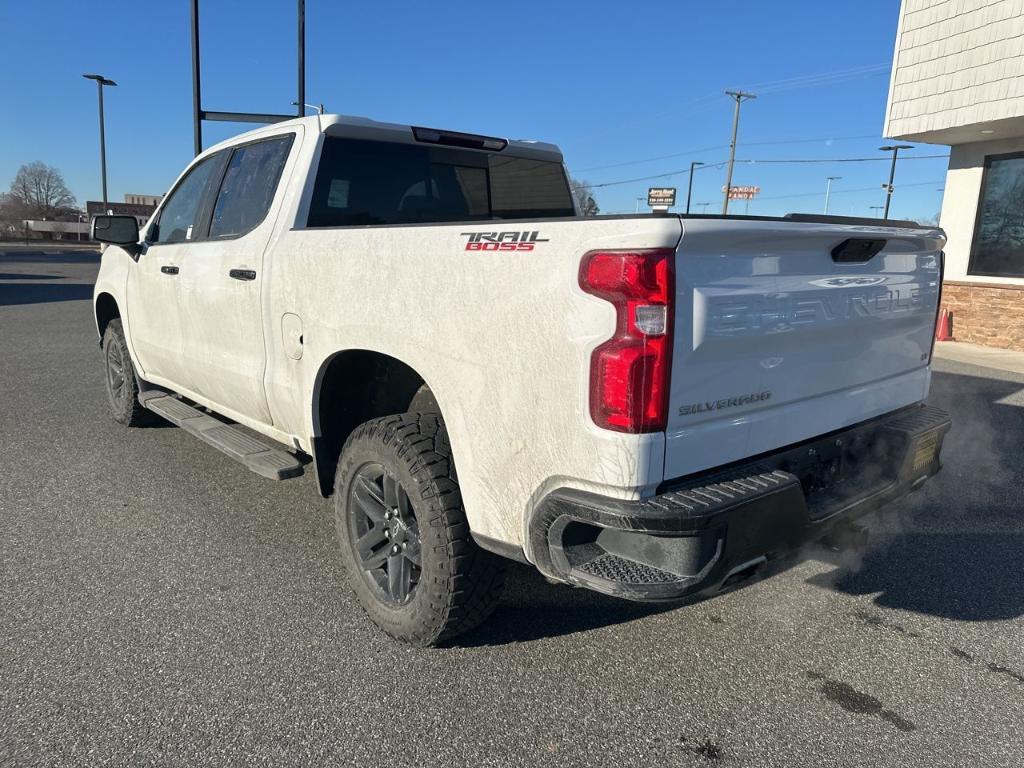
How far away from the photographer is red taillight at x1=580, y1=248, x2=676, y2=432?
2.04 metres

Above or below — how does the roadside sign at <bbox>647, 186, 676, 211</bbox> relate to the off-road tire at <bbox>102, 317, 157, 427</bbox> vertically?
above

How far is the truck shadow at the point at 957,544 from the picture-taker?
11.2 feet

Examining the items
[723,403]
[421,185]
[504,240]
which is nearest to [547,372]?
[504,240]

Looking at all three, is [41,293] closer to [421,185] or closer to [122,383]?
[122,383]

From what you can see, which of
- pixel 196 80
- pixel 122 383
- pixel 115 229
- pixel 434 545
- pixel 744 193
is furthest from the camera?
pixel 744 193

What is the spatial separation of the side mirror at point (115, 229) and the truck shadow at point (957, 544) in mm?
4549

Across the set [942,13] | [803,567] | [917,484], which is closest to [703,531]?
[917,484]

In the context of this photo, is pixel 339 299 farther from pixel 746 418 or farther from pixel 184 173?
pixel 184 173

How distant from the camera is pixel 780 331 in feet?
7.88

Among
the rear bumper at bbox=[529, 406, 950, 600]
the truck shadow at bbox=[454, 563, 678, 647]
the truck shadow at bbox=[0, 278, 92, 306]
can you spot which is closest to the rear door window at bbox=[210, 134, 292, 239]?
the truck shadow at bbox=[454, 563, 678, 647]

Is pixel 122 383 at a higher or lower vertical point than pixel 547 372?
lower

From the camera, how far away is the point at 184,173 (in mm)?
4777

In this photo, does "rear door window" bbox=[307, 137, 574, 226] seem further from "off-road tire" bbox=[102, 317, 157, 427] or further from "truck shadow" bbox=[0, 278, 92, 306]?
"truck shadow" bbox=[0, 278, 92, 306]

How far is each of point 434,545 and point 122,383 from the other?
14.0 ft
